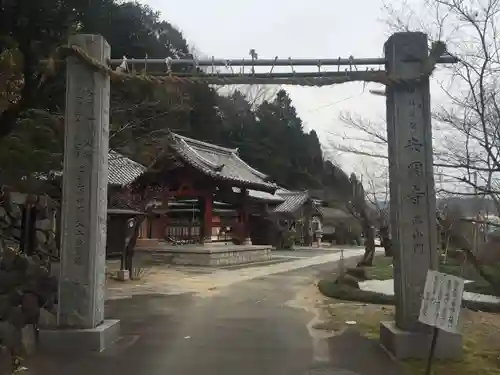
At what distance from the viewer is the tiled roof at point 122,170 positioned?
21394 mm

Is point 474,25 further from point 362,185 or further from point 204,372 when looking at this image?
point 362,185

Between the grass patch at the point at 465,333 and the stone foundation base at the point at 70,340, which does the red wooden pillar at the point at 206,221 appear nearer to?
the grass patch at the point at 465,333

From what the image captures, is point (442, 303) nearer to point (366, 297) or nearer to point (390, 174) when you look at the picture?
point (390, 174)

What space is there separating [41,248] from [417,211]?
8268 mm

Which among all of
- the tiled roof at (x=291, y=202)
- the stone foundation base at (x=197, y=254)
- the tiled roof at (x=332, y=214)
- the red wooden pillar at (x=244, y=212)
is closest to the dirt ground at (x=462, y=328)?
the stone foundation base at (x=197, y=254)

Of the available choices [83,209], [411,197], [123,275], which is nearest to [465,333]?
[411,197]

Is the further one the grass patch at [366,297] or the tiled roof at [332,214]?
the tiled roof at [332,214]

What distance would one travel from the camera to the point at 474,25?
7.74 meters

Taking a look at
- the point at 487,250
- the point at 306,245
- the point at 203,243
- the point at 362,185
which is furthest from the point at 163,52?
the point at 306,245

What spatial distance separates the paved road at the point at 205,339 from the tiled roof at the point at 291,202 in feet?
95.5

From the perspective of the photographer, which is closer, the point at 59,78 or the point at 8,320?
the point at 8,320

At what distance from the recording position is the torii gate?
6184mm

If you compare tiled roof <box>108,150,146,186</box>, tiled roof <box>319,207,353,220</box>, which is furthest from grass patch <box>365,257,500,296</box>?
tiled roof <box>319,207,353,220</box>

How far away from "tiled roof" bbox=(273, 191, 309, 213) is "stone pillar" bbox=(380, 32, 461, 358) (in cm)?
3455
